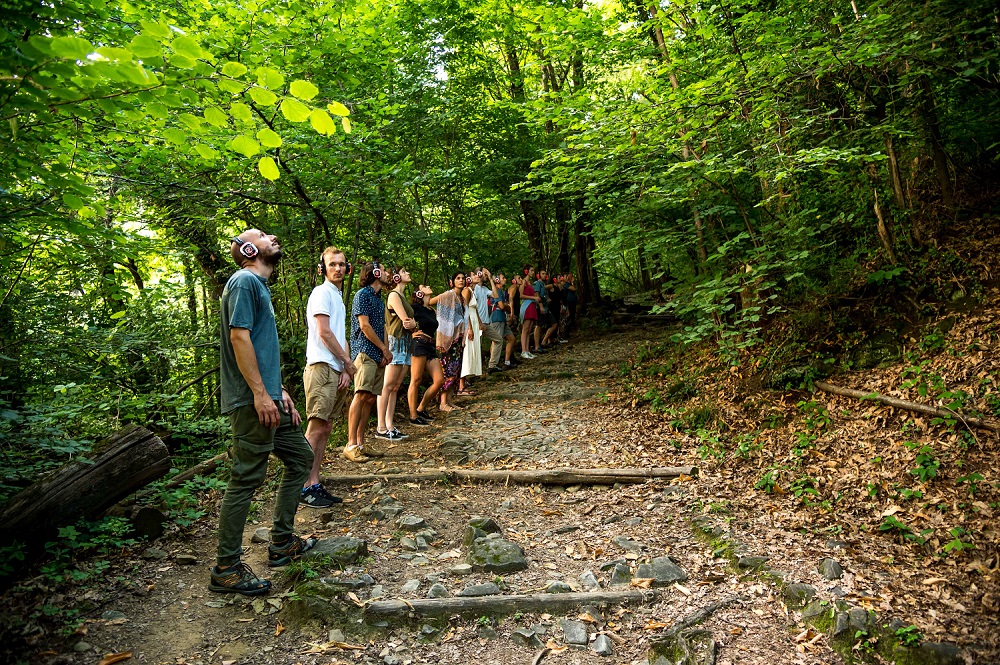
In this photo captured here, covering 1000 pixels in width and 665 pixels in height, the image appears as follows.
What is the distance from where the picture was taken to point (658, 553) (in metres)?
4.50

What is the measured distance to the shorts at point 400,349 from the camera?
7.41 m

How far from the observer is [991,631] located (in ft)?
10.5

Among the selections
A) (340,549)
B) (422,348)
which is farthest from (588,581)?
(422,348)

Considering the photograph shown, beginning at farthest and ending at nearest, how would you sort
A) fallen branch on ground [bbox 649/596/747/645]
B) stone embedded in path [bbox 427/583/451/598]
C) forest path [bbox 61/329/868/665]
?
stone embedded in path [bbox 427/583/451/598] < fallen branch on ground [bbox 649/596/747/645] < forest path [bbox 61/329/868/665]

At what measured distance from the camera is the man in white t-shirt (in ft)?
16.8

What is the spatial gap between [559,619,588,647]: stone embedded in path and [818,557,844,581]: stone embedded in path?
1.79 metres

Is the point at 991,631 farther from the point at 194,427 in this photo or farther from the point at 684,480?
the point at 194,427

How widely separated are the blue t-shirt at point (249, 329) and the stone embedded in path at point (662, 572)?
298 centimetres

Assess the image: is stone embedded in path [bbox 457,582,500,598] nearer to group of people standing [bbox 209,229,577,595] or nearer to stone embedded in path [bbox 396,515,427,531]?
stone embedded in path [bbox 396,515,427,531]

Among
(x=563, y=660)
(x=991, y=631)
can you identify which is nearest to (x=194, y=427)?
(x=563, y=660)

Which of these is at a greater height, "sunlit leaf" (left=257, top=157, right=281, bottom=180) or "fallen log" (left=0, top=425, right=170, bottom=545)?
"sunlit leaf" (left=257, top=157, right=281, bottom=180)

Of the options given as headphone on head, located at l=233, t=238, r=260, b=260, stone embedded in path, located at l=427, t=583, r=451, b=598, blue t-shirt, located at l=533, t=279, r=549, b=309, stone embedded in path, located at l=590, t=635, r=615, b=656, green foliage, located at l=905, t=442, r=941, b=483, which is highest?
headphone on head, located at l=233, t=238, r=260, b=260

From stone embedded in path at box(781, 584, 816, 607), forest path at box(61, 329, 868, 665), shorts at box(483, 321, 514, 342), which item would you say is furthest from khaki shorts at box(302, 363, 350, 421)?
shorts at box(483, 321, 514, 342)

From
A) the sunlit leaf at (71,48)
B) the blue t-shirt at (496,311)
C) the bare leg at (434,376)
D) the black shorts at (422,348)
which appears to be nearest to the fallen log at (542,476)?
the black shorts at (422,348)
